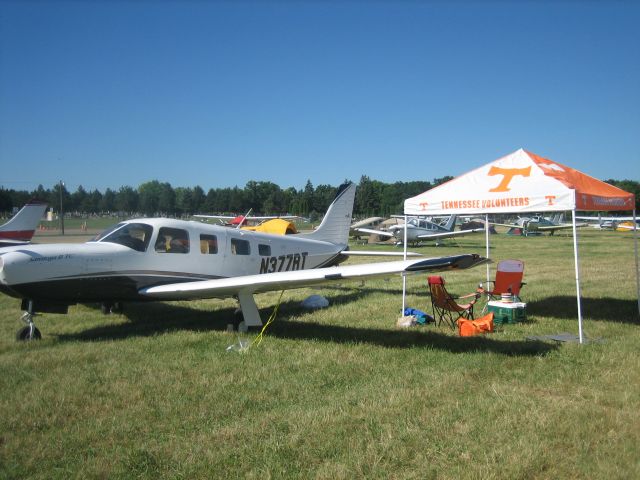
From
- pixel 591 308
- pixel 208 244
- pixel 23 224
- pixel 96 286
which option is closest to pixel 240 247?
pixel 208 244

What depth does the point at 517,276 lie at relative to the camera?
874 cm

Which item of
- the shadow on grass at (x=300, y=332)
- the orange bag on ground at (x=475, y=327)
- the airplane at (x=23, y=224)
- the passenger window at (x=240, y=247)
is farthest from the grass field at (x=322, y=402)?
the airplane at (x=23, y=224)

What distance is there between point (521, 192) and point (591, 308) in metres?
3.18

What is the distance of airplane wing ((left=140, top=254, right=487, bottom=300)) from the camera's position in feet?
→ 17.9

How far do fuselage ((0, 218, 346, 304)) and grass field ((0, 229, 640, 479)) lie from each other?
788mm

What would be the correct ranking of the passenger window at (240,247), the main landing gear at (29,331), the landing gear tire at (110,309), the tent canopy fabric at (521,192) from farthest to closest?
the landing gear tire at (110,309)
the passenger window at (240,247)
the tent canopy fabric at (521,192)
the main landing gear at (29,331)

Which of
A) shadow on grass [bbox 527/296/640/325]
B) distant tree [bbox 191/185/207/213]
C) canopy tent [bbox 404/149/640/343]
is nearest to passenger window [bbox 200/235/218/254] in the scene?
canopy tent [bbox 404/149/640/343]

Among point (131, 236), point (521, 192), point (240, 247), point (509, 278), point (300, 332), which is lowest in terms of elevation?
point (300, 332)

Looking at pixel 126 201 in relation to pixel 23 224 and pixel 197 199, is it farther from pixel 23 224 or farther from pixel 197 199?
pixel 23 224

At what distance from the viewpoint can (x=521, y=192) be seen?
754 centimetres

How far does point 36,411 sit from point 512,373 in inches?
186

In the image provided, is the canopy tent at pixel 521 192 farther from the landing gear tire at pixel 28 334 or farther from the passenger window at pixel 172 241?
the landing gear tire at pixel 28 334

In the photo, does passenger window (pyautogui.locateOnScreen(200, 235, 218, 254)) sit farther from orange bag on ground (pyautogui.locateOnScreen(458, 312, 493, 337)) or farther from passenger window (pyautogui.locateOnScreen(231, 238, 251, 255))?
orange bag on ground (pyautogui.locateOnScreen(458, 312, 493, 337))

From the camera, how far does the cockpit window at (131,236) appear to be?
7746 mm
